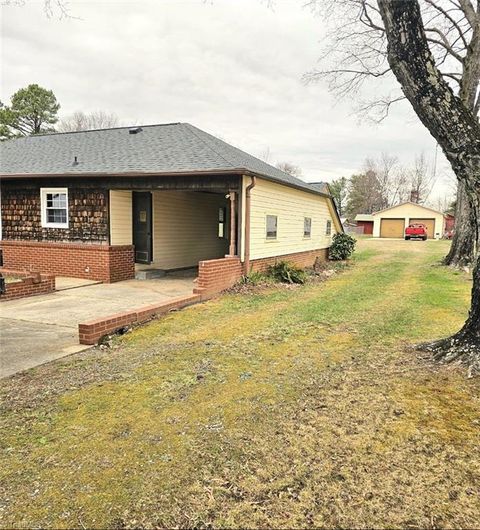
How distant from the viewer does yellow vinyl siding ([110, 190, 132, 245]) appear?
10.9 meters

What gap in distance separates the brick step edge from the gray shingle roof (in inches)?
148

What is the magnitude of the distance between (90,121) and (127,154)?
36.0 m

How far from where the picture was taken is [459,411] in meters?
3.30

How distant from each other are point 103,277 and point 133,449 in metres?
8.54

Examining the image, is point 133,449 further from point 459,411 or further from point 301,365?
point 459,411

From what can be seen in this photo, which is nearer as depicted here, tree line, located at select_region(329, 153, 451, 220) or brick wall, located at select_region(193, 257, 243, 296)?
brick wall, located at select_region(193, 257, 243, 296)

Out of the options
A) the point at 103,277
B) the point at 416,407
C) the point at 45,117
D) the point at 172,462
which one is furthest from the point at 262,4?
the point at 45,117

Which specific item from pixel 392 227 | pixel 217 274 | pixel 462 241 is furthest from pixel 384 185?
pixel 217 274

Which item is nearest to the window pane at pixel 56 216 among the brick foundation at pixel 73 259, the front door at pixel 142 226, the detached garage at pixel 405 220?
the brick foundation at pixel 73 259

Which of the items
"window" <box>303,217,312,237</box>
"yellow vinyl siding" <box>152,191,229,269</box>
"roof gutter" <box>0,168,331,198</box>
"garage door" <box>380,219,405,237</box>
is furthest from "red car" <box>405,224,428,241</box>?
"roof gutter" <box>0,168,331,198</box>

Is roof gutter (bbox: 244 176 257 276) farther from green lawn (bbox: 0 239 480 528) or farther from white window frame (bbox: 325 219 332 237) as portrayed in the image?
white window frame (bbox: 325 219 332 237)

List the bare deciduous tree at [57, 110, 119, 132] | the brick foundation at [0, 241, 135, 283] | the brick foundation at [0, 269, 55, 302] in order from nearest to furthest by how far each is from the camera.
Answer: the brick foundation at [0, 269, 55, 302], the brick foundation at [0, 241, 135, 283], the bare deciduous tree at [57, 110, 119, 132]

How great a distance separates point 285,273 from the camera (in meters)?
11.4

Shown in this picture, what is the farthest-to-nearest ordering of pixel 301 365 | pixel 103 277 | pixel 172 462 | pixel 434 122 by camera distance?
1. pixel 103 277
2. pixel 301 365
3. pixel 434 122
4. pixel 172 462
